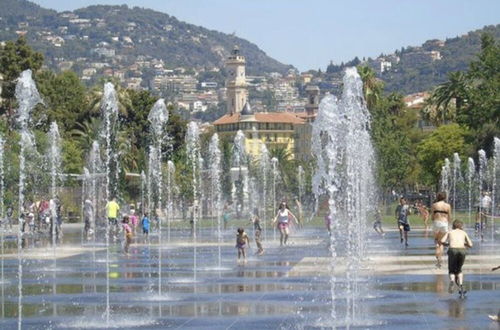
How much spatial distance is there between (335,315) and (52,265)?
13.2 m

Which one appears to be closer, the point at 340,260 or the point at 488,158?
the point at 340,260

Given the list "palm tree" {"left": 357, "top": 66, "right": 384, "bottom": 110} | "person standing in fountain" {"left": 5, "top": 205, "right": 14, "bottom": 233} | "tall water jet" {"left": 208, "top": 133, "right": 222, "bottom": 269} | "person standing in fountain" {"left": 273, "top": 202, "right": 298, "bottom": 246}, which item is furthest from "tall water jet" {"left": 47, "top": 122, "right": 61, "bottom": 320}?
"palm tree" {"left": 357, "top": 66, "right": 384, "bottom": 110}

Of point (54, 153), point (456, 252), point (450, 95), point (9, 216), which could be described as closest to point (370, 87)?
point (450, 95)

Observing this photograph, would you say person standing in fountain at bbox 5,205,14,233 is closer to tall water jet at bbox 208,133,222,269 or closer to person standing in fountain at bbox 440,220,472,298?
tall water jet at bbox 208,133,222,269

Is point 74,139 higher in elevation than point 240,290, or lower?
higher

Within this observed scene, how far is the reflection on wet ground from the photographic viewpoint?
596 inches

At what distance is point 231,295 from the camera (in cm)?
1866

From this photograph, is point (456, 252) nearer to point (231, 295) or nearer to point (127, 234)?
point (231, 295)

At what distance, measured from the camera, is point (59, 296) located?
19.1 m

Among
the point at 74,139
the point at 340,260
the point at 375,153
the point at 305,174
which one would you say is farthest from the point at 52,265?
the point at 305,174

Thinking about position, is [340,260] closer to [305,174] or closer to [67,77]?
[67,77]

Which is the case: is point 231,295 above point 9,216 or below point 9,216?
below

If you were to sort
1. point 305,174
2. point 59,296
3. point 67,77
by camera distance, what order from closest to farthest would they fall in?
point 59,296, point 67,77, point 305,174

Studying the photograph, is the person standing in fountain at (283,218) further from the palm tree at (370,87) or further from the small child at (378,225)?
the palm tree at (370,87)
